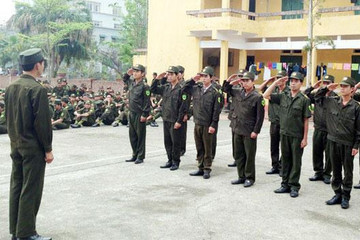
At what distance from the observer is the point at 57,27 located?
89.3 feet

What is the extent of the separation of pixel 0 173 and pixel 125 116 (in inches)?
293

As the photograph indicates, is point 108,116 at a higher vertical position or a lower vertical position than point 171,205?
higher

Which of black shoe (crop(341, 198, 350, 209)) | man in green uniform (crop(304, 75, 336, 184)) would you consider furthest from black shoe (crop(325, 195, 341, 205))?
man in green uniform (crop(304, 75, 336, 184))

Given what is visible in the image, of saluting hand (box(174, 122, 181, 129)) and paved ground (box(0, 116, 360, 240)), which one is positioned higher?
Result: saluting hand (box(174, 122, 181, 129))

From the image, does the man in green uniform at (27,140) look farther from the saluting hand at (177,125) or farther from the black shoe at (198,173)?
the saluting hand at (177,125)

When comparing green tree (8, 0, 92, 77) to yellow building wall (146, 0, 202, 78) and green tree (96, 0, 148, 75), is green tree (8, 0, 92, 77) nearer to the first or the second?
green tree (96, 0, 148, 75)

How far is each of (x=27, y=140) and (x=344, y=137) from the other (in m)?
3.86

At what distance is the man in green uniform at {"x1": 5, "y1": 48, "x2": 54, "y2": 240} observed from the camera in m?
4.23

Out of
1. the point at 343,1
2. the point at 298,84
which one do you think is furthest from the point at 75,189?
the point at 343,1

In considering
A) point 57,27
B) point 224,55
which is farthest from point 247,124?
point 57,27

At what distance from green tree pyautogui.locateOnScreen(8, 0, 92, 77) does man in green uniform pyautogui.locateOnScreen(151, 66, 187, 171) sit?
2048 centimetres

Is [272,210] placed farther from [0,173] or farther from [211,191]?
[0,173]

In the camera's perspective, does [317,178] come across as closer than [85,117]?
Yes

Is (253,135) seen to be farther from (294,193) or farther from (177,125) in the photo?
(177,125)
